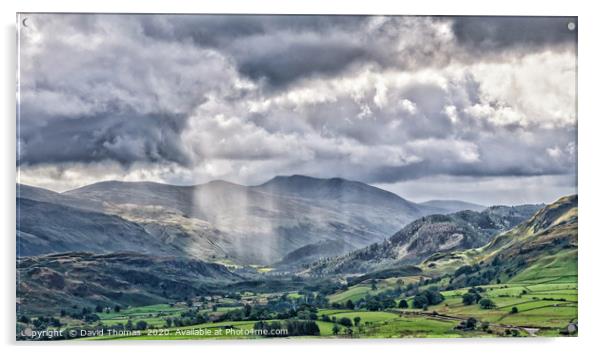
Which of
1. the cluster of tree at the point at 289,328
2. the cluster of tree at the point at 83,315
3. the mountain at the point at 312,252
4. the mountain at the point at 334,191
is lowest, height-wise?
the cluster of tree at the point at 289,328

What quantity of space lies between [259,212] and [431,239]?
3762mm

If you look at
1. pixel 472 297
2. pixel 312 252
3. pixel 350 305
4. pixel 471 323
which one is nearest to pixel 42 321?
pixel 312 252

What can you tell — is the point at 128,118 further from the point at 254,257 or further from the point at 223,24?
the point at 254,257

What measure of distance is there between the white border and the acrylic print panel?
0.21m

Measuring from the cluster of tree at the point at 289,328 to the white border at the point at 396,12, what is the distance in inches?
7.6

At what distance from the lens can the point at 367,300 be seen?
17375 mm

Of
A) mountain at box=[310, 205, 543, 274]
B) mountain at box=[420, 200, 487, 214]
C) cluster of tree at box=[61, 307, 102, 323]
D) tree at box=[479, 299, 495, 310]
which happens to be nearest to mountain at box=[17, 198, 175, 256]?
cluster of tree at box=[61, 307, 102, 323]

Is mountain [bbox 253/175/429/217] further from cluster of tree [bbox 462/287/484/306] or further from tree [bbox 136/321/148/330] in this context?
tree [bbox 136/321/148/330]

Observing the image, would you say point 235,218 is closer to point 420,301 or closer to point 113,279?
point 113,279

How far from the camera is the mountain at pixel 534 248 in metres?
17.1

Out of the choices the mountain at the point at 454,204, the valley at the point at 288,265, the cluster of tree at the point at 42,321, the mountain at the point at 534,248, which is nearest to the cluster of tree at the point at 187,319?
the valley at the point at 288,265

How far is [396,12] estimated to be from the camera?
16938mm

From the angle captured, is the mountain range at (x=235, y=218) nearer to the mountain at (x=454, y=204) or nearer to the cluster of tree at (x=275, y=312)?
the mountain at (x=454, y=204)
